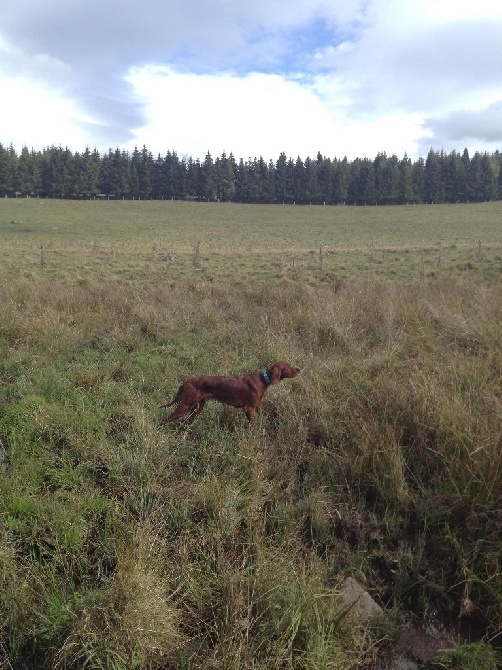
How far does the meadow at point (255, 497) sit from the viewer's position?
6.84 feet

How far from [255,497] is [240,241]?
103 feet

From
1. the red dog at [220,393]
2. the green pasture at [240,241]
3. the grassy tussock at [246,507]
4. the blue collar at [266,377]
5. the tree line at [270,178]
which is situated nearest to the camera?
the grassy tussock at [246,507]

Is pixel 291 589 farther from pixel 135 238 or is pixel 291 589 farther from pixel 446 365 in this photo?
pixel 135 238

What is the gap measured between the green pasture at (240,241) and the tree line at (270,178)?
10640 millimetres

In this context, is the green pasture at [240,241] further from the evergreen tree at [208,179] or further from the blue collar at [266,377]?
the evergreen tree at [208,179]

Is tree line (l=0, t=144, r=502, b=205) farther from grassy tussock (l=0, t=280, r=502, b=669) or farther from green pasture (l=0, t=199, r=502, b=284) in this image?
Answer: grassy tussock (l=0, t=280, r=502, b=669)

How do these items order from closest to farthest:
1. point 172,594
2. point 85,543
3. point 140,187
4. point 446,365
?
point 172,594, point 85,543, point 446,365, point 140,187

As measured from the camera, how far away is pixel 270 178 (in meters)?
78.2

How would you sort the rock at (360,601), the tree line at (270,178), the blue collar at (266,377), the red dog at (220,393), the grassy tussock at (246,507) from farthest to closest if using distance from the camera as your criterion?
the tree line at (270,178), the blue collar at (266,377), the red dog at (220,393), the rock at (360,601), the grassy tussock at (246,507)

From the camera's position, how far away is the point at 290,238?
1448 inches

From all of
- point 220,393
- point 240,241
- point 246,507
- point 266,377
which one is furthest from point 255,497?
point 240,241

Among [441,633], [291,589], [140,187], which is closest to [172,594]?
[291,589]

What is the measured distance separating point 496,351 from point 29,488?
4722 millimetres

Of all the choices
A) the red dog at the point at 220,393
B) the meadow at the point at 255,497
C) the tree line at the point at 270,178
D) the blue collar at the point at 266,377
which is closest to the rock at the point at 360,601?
the meadow at the point at 255,497
